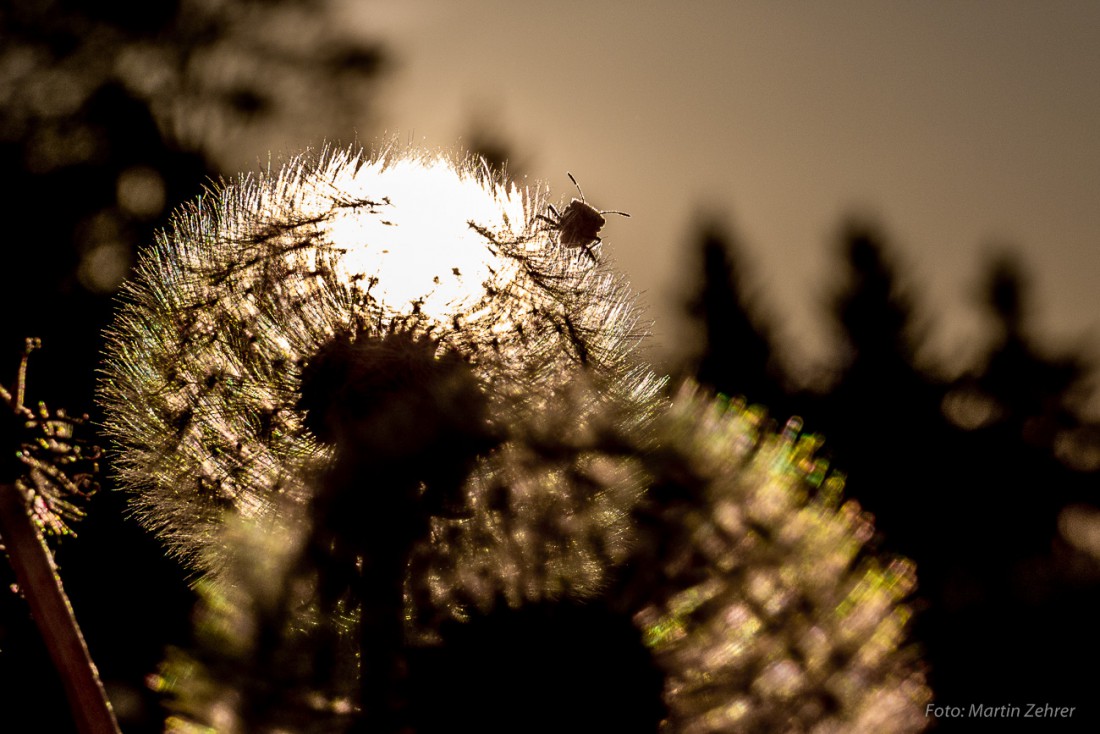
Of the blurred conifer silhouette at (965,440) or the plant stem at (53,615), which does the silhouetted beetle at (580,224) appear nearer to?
the plant stem at (53,615)

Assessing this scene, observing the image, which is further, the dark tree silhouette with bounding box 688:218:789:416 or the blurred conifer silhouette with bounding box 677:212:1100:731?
the dark tree silhouette with bounding box 688:218:789:416

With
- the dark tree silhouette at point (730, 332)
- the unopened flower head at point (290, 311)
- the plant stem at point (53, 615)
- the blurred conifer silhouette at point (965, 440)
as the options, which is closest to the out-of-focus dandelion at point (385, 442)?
the unopened flower head at point (290, 311)

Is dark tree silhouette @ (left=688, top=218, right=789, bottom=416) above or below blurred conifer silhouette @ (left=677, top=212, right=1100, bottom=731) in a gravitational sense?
above

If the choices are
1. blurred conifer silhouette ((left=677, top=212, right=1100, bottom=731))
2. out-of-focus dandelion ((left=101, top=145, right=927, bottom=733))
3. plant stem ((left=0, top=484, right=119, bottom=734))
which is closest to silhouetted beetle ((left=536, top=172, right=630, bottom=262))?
out-of-focus dandelion ((left=101, top=145, right=927, bottom=733))

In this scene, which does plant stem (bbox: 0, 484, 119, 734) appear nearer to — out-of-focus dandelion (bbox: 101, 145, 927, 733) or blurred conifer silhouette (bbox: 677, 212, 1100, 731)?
out-of-focus dandelion (bbox: 101, 145, 927, 733)

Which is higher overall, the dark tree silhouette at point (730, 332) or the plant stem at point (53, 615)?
the dark tree silhouette at point (730, 332)
